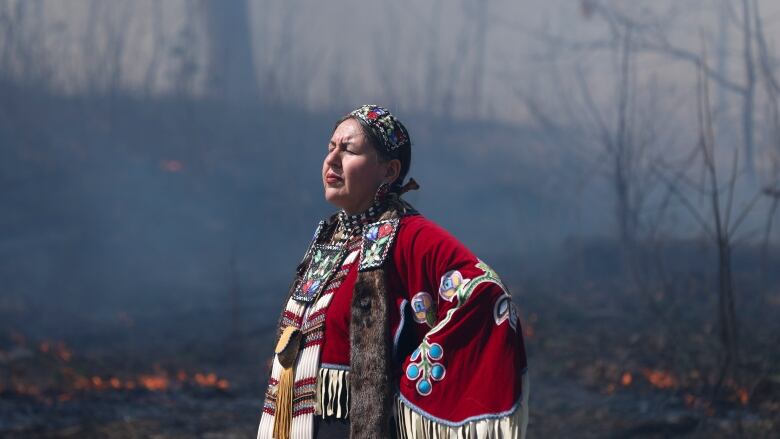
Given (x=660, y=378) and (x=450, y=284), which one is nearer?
(x=450, y=284)

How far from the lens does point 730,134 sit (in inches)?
1035

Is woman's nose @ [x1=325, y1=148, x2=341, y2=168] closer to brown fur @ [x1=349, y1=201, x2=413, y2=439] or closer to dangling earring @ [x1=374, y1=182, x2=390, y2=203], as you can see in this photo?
dangling earring @ [x1=374, y1=182, x2=390, y2=203]

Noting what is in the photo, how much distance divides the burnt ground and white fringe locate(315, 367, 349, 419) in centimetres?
390

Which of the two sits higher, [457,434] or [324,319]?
[324,319]

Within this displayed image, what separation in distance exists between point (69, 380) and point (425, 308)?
633cm

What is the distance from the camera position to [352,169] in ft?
8.48

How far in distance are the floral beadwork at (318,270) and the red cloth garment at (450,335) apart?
0.26 meters

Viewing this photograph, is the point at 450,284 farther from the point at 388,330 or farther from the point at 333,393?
the point at 333,393

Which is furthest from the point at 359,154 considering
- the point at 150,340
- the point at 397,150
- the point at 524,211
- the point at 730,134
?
the point at 730,134

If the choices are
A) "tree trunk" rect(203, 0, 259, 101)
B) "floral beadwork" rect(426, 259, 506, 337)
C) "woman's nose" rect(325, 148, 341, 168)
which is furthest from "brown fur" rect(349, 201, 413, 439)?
"tree trunk" rect(203, 0, 259, 101)

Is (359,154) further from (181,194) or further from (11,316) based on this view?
(181,194)

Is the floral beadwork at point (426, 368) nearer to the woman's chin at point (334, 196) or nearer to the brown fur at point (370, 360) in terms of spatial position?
the brown fur at point (370, 360)

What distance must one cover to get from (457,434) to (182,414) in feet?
17.3

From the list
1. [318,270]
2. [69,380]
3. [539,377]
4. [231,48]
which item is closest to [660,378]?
[539,377]
